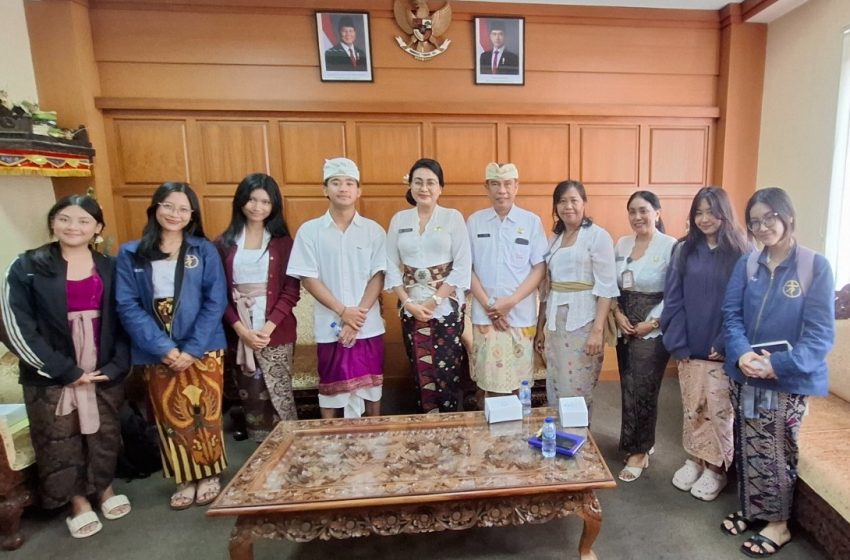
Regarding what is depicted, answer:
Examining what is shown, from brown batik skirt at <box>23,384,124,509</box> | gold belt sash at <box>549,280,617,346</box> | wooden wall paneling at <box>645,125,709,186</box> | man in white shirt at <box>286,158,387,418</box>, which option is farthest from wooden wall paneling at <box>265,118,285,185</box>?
wooden wall paneling at <box>645,125,709,186</box>

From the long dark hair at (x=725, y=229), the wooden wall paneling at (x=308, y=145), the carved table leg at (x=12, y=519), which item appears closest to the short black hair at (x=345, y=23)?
the wooden wall paneling at (x=308, y=145)

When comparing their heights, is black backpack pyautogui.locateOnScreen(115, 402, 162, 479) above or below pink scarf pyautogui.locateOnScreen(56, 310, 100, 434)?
below

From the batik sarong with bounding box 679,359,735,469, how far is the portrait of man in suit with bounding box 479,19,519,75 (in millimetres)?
2526

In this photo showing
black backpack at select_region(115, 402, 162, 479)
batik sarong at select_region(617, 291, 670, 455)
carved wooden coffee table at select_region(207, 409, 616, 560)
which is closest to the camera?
carved wooden coffee table at select_region(207, 409, 616, 560)

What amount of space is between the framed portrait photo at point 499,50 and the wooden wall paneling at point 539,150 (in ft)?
1.28

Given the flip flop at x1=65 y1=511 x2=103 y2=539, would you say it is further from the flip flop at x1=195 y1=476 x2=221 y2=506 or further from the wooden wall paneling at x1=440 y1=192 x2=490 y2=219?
the wooden wall paneling at x1=440 y1=192 x2=490 y2=219

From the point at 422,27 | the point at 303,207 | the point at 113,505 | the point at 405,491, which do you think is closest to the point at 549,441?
the point at 405,491

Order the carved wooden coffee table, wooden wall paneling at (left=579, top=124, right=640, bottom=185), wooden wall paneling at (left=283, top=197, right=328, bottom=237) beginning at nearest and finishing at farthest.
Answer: the carved wooden coffee table < wooden wall paneling at (left=283, top=197, right=328, bottom=237) < wooden wall paneling at (left=579, top=124, right=640, bottom=185)

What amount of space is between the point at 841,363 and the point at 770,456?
1.00 m

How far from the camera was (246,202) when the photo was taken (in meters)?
2.29

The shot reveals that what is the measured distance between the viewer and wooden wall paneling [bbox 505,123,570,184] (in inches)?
144

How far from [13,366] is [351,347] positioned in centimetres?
188

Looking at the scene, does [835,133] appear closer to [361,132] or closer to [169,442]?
[361,132]

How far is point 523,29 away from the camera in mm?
3494
